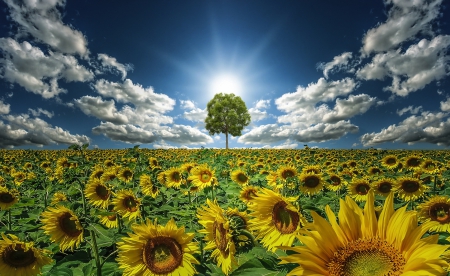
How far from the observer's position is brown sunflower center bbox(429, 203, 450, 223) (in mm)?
4133

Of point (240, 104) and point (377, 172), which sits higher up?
point (240, 104)

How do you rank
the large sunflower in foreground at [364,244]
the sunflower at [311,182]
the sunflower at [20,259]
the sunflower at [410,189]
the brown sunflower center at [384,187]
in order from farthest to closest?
the brown sunflower center at [384,187], the sunflower at [410,189], the sunflower at [311,182], the sunflower at [20,259], the large sunflower in foreground at [364,244]

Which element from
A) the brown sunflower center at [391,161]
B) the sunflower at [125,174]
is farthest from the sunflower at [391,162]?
the sunflower at [125,174]

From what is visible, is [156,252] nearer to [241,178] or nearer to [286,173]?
[286,173]

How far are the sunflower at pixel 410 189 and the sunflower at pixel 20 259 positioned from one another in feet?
21.8

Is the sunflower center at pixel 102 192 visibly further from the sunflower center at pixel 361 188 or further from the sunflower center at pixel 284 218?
the sunflower center at pixel 361 188

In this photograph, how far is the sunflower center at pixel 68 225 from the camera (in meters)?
2.89

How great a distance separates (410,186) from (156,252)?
19.2 ft

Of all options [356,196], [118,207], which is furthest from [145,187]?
[356,196]

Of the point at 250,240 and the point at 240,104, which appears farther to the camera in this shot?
the point at 240,104

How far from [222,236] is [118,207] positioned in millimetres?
2610

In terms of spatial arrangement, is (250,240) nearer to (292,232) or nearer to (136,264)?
(292,232)

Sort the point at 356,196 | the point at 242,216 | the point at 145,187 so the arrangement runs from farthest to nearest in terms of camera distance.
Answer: the point at 356,196, the point at 145,187, the point at 242,216

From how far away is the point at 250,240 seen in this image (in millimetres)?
2035
